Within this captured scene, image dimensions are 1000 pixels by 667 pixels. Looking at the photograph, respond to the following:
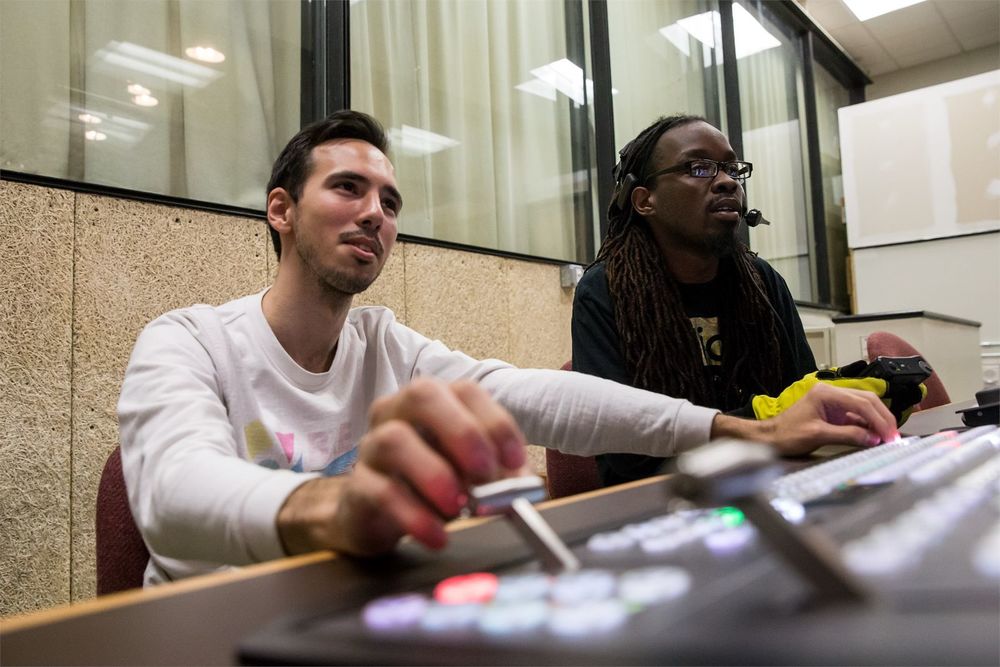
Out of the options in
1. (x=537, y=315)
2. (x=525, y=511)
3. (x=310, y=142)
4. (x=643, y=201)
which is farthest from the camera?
(x=537, y=315)

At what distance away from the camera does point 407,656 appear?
201 mm

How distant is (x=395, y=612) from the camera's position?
242 millimetres

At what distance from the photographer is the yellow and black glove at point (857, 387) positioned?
0.88 metres

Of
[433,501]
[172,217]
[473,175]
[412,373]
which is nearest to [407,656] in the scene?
[433,501]

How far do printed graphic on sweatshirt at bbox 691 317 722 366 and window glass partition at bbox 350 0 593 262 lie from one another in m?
1.25

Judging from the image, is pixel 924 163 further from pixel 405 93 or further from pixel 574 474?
pixel 574 474

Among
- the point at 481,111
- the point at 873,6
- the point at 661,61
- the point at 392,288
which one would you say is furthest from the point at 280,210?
the point at 873,6

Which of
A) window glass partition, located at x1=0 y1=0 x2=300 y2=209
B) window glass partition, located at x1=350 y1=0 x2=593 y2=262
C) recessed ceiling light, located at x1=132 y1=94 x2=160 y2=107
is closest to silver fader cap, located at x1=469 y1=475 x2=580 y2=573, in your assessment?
window glass partition, located at x1=0 y1=0 x2=300 y2=209

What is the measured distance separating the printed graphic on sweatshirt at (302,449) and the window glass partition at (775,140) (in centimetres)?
401

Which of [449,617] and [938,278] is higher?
[938,278]

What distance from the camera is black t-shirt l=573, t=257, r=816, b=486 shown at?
132cm

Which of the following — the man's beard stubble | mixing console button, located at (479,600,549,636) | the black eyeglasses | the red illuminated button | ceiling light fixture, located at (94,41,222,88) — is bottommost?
the red illuminated button

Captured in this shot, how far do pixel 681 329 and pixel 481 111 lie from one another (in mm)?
1703

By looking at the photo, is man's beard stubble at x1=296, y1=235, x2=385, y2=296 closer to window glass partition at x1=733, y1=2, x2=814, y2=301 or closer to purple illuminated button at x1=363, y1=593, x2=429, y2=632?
purple illuminated button at x1=363, y1=593, x2=429, y2=632
